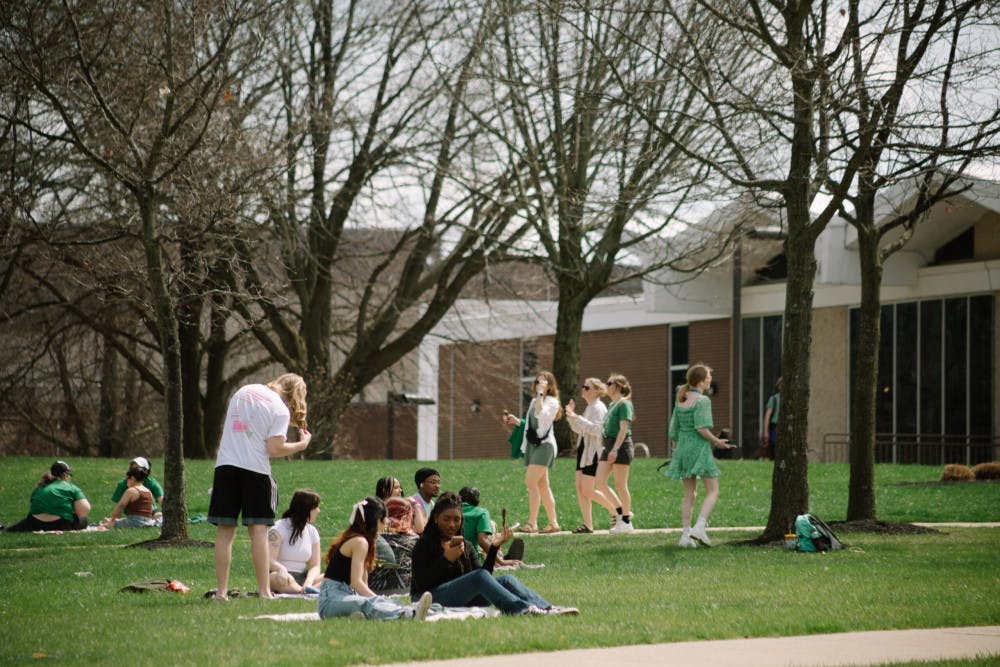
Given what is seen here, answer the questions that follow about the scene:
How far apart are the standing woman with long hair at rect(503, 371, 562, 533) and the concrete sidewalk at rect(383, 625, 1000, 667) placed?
827 centimetres

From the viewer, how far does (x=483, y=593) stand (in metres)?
9.20

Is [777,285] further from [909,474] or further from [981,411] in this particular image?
[909,474]

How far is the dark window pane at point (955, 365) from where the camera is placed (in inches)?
1391

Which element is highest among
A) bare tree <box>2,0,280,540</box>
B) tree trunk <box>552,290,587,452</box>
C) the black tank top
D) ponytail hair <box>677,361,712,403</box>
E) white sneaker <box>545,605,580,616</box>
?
bare tree <box>2,0,280,540</box>

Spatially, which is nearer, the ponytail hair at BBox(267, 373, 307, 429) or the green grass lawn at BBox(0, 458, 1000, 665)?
the green grass lawn at BBox(0, 458, 1000, 665)

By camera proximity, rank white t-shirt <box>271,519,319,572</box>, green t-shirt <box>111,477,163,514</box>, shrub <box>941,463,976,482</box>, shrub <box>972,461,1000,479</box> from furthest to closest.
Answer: shrub <box>972,461,1000,479</box> < shrub <box>941,463,976,482</box> < green t-shirt <box>111,477,163,514</box> < white t-shirt <box>271,519,319,572</box>

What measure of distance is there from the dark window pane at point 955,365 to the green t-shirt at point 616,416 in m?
21.6

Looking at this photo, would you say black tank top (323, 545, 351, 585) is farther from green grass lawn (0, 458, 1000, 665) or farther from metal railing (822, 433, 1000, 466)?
metal railing (822, 433, 1000, 466)

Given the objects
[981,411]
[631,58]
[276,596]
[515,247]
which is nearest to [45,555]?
[276,596]

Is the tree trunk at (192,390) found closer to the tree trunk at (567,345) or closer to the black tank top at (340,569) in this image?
the tree trunk at (567,345)

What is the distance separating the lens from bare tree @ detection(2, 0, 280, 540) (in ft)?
48.8

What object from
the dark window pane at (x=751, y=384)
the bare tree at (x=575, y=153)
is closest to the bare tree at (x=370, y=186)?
the bare tree at (x=575, y=153)

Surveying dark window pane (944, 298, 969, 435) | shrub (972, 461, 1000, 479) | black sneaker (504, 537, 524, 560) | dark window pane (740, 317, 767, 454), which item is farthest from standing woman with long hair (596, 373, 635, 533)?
dark window pane (740, 317, 767, 454)

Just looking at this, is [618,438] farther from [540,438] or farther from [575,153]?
[575,153]
